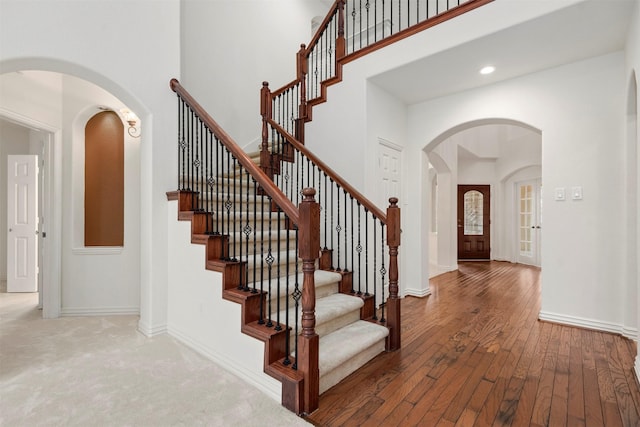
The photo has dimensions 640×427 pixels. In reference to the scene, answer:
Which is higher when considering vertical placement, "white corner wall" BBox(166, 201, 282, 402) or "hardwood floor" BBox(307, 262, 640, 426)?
"white corner wall" BBox(166, 201, 282, 402)

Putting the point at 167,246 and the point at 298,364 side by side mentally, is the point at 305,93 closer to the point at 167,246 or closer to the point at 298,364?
the point at 167,246

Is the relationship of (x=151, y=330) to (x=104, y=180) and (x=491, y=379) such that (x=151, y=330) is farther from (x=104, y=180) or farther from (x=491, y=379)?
(x=491, y=379)

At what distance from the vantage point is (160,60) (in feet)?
10.1

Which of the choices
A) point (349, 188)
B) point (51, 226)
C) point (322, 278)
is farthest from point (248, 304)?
point (51, 226)

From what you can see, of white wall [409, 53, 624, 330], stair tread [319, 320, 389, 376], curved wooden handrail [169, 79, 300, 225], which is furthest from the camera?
white wall [409, 53, 624, 330]

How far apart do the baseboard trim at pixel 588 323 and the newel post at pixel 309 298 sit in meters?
2.85

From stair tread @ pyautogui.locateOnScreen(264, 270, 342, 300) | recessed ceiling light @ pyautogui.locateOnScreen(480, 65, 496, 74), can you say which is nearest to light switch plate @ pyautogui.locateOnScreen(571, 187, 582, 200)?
recessed ceiling light @ pyautogui.locateOnScreen(480, 65, 496, 74)

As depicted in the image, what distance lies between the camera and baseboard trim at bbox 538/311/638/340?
2.94m

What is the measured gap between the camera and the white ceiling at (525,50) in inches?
102

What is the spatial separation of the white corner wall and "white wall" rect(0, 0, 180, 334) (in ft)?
0.50

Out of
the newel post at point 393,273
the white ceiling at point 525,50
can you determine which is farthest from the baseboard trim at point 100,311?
the white ceiling at point 525,50

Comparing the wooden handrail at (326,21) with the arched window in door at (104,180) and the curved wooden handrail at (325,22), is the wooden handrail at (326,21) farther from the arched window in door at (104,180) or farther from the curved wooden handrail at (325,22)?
the arched window in door at (104,180)

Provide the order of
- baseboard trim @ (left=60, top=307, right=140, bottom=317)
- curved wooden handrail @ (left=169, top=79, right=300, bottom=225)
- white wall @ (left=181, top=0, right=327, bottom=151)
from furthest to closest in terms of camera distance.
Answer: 1. white wall @ (left=181, top=0, right=327, bottom=151)
2. baseboard trim @ (left=60, top=307, right=140, bottom=317)
3. curved wooden handrail @ (left=169, top=79, right=300, bottom=225)

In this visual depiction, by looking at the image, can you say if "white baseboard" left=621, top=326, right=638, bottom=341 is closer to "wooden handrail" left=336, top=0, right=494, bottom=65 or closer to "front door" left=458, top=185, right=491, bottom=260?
"wooden handrail" left=336, top=0, right=494, bottom=65
